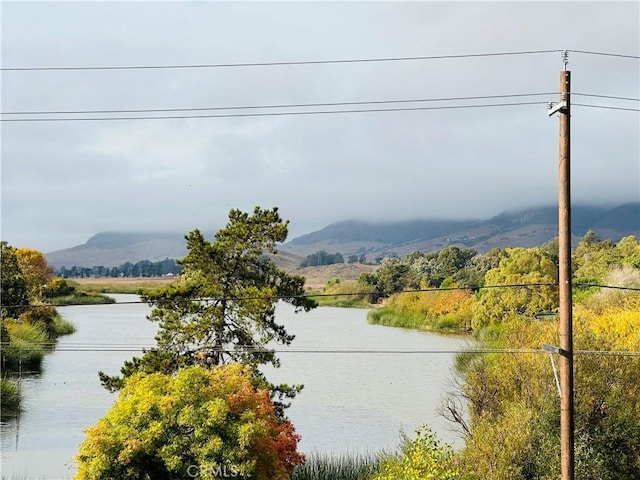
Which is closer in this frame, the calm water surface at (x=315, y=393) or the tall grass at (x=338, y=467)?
the tall grass at (x=338, y=467)

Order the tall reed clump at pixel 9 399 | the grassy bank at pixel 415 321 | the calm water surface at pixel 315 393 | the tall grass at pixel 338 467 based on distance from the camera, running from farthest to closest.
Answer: the grassy bank at pixel 415 321, the tall reed clump at pixel 9 399, the calm water surface at pixel 315 393, the tall grass at pixel 338 467

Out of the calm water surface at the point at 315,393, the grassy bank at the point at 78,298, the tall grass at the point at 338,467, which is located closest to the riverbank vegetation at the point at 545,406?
the tall grass at the point at 338,467

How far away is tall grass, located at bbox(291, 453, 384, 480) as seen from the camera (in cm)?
2109

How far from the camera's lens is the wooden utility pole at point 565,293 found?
12227 mm

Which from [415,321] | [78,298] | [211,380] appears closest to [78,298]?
[78,298]

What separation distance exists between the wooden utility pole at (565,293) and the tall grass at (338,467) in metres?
8.41

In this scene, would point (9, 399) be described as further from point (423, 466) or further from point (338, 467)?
point (423, 466)

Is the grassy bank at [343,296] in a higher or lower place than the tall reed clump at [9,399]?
higher

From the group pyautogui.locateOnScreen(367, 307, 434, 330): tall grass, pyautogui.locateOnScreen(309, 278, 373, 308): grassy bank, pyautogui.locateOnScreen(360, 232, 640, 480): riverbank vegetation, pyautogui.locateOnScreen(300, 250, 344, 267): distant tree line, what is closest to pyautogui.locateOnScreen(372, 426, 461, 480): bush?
A: pyautogui.locateOnScreen(360, 232, 640, 480): riverbank vegetation

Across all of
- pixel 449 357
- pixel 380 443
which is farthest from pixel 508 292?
pixel 380 443

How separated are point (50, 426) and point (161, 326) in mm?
9798

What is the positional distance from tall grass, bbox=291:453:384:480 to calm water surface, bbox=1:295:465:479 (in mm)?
1357

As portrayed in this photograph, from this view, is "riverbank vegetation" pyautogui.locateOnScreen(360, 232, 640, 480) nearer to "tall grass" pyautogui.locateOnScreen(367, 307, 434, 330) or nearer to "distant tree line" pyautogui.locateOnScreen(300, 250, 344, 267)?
"tall grass" pyautogui.locateOnScreen(367, 307, 434, 330)

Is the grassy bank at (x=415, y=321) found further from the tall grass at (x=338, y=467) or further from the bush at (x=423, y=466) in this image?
the bush at (x=423, y=466)
